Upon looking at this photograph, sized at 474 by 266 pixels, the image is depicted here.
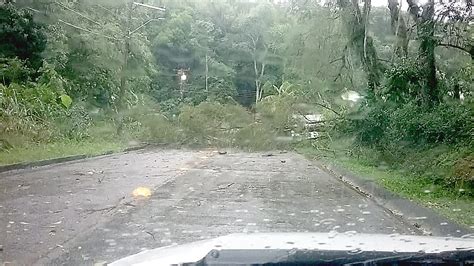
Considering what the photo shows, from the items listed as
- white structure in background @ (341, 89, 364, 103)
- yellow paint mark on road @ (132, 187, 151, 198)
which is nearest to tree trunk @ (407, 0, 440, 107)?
white structure in background @ (341, 89, 364, 103)

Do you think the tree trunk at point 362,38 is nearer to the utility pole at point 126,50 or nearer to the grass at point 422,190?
the grass at point 422,190

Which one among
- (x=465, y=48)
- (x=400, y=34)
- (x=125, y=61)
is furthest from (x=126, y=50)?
(x=465, y=48)

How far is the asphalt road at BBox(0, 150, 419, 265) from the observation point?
7922 millimetres

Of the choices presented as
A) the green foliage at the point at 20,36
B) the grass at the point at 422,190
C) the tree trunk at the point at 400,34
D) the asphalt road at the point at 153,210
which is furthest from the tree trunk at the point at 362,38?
the green foliage at the point at 20,36

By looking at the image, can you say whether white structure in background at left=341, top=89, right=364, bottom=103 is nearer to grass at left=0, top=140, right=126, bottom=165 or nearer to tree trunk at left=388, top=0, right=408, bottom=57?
tree trunk at left=388, top=0, right=408, bottom=57

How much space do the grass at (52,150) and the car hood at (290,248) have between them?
16.6m

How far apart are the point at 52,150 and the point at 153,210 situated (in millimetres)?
14737

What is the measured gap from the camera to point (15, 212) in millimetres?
10383

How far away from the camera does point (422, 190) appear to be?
46.5 feet

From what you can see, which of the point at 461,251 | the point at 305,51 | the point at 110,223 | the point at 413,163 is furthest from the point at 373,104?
the point at 461,251

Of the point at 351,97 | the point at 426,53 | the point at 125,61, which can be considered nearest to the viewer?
the point at 426,53

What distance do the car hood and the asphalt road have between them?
398 cm

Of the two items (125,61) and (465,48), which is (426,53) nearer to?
(465,48)

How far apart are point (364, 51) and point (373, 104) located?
3.62 meters
